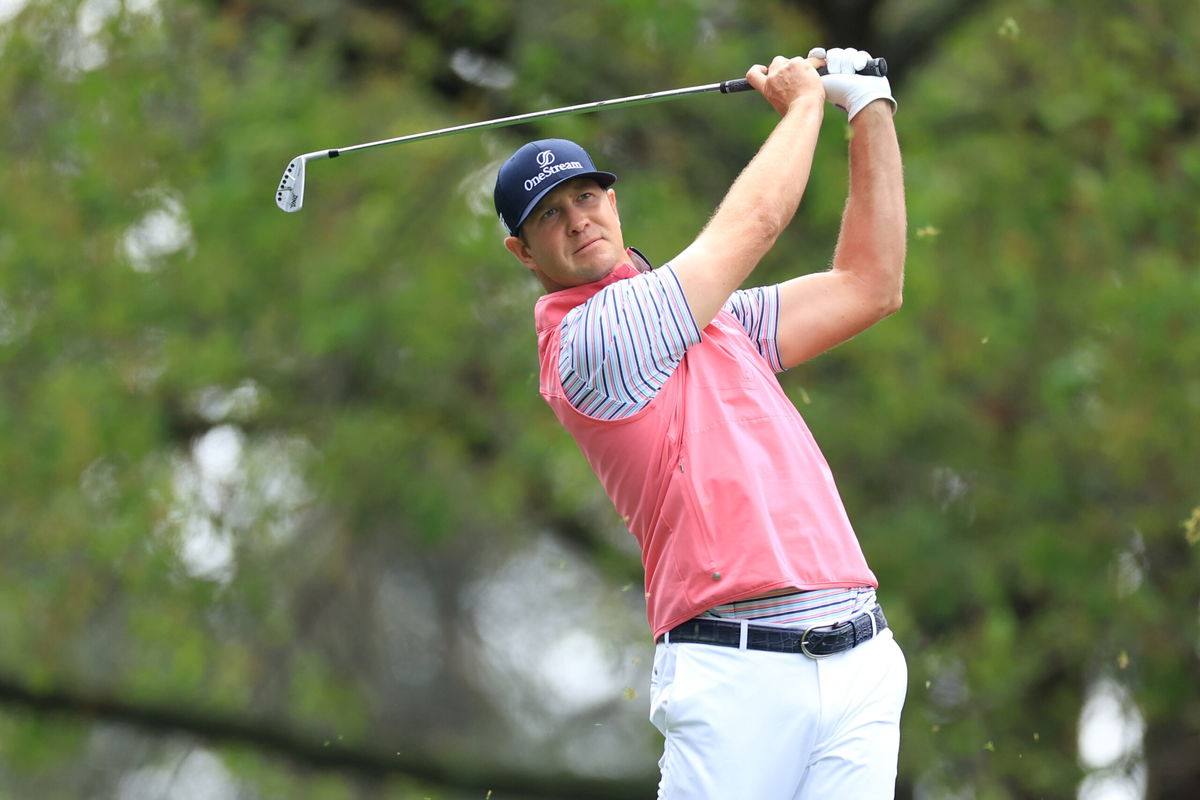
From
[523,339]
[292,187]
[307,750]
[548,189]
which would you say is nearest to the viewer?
[548,189]

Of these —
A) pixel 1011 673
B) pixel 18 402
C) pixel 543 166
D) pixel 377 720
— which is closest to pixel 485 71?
pixel 18 402

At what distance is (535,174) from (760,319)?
0.52 metres

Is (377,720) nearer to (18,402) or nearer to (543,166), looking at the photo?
(18,402)

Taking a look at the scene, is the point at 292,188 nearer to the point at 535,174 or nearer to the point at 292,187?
the point at 292,187

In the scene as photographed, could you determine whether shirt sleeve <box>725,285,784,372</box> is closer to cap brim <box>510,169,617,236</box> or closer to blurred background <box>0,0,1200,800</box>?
cap brim <box>510,169,617,236</box>

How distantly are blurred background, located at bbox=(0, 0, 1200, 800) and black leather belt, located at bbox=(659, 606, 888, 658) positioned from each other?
14.1ft

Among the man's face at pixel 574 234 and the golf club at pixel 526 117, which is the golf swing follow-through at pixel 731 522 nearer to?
the man's face at pixel 574 234

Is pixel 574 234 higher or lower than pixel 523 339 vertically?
higher

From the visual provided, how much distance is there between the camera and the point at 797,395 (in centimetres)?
733

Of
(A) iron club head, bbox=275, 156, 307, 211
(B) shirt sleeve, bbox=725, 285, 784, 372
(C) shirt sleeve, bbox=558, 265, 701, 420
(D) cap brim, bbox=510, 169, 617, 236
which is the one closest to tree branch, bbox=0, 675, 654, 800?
(A) iron club head, bbox=275, 156, 307, 211

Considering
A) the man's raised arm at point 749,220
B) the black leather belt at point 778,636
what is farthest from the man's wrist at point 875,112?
the black leather belt at point 778,636

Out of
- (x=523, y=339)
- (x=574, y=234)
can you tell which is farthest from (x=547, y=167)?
(x=523, y=339)

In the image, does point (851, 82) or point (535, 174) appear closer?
point (535, 174)

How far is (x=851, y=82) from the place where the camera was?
310cm
